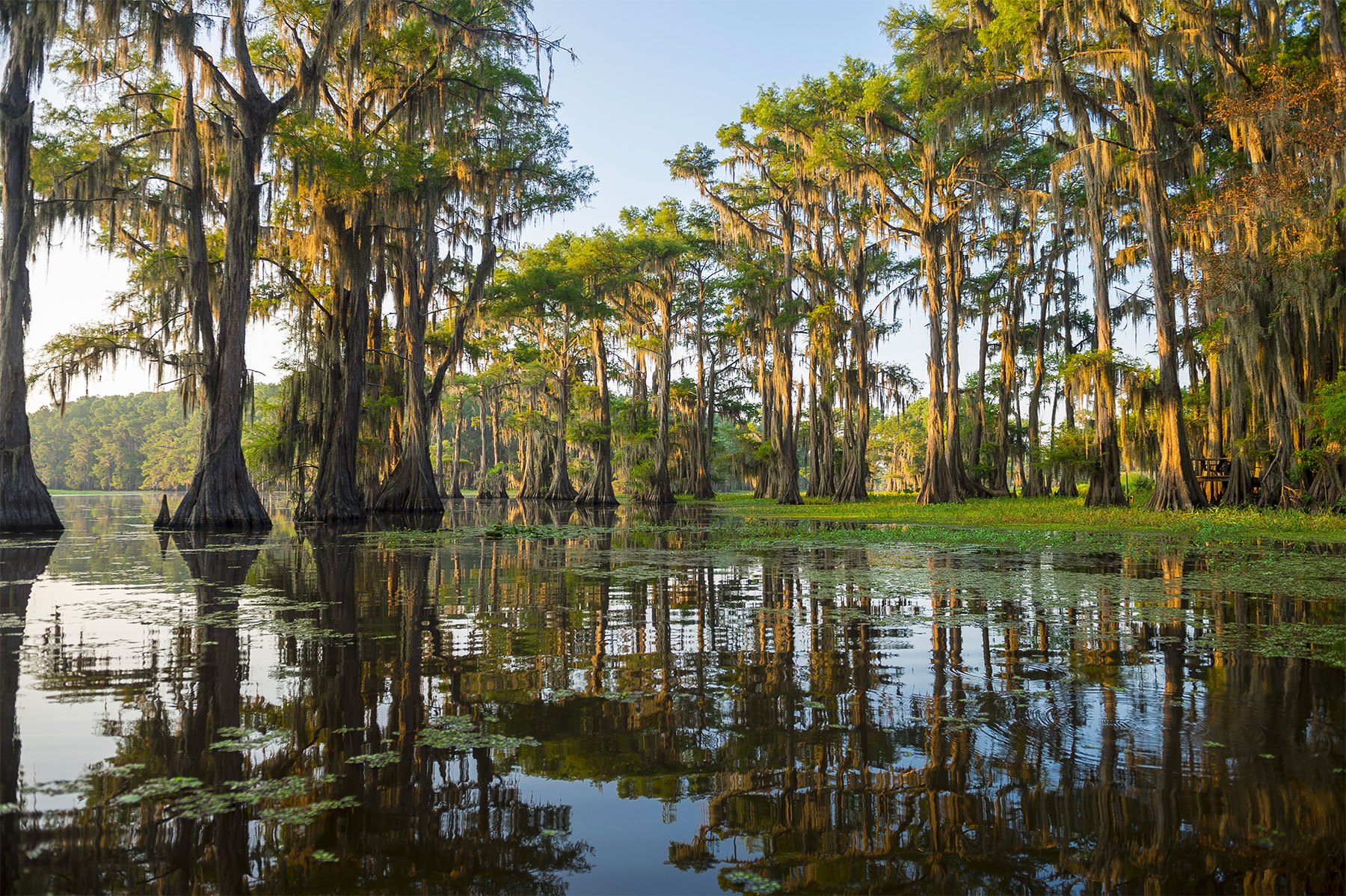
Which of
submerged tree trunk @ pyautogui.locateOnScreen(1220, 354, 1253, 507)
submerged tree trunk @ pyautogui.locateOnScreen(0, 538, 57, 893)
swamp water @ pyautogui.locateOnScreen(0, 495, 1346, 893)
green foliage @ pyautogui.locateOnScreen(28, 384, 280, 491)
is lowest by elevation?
swamp water @ pyautogui.locateOnScreen(0, 495, 1346, 893)

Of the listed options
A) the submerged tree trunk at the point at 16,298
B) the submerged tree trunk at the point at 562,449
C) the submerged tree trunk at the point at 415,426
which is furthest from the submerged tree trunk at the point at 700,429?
the submerged tree trunk at the point at 16,298

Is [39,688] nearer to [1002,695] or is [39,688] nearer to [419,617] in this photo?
[419,617]

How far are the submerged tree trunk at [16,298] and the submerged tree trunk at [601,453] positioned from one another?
22.9m

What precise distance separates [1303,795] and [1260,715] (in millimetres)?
1021

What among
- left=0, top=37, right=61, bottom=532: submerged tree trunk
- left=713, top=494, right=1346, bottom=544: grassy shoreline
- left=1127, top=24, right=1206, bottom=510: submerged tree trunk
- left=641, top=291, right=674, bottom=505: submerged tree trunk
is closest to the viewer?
left=713, top=494, right=1346, bottom=544: grassy shoreline

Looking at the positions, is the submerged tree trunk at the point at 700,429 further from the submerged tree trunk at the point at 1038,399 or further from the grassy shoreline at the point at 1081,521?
the grassy shoreline at the point at 1081,521

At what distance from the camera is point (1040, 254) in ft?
125

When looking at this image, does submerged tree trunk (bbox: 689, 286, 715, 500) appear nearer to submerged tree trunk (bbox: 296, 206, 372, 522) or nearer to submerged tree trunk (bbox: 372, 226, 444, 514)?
submerged tree trunk (bbox: 372, 226, 444, 514)

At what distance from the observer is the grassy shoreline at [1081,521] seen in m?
13.9

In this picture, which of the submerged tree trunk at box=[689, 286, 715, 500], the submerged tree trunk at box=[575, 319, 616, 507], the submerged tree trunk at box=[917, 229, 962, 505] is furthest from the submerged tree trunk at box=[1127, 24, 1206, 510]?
the submerged tree trunk at box=[689, 286, 715, 500]

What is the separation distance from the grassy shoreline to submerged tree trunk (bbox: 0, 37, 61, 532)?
50.8ft

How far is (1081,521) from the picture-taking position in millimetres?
17781

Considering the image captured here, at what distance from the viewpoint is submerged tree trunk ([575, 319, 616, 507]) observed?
3894cm

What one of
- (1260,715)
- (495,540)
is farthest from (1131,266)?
(1260,715)
